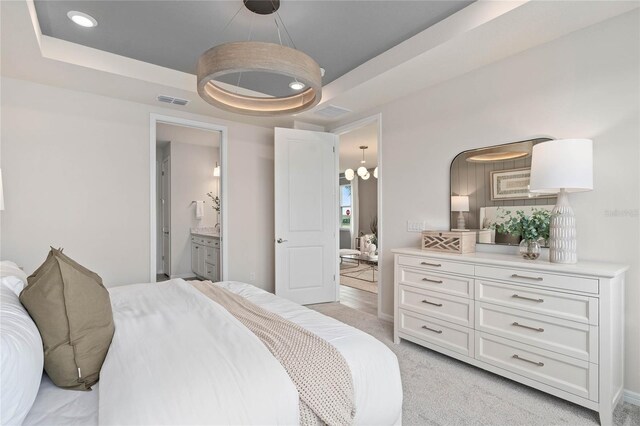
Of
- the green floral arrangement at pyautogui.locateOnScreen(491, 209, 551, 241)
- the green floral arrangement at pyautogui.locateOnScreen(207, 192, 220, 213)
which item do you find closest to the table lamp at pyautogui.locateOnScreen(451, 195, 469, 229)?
the green floral arrangement at pyautogui.locateOnScreen(491, 209, 551, 241)

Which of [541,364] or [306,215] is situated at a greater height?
[306,215]

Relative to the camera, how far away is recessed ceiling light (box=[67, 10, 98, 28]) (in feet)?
7.88

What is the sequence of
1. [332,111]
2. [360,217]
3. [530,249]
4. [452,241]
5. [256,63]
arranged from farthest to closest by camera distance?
[360,217], [332,111], [452,241], [530,249], [256,63]

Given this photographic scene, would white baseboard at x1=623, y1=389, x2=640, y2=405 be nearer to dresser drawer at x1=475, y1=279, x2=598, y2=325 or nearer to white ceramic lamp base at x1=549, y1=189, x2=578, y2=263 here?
dresser drawer at x1=475, y1=279, x2=598, y2=325

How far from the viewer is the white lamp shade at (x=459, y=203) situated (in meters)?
3.01

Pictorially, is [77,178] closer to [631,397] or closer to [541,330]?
[541,330]

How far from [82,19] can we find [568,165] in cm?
361

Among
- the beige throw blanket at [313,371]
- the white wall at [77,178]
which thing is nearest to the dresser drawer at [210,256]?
the white wall at [77,178]

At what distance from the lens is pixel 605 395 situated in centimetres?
184

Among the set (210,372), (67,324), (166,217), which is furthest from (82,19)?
(166,217)

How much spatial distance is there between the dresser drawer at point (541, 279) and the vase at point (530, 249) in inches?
9.5

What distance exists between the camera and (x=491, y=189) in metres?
2.83

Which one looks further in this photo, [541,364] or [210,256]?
[210,256]

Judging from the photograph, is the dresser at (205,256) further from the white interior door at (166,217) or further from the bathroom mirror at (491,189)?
the bathroom mirror at (491,189)
